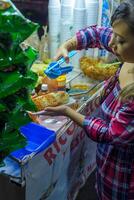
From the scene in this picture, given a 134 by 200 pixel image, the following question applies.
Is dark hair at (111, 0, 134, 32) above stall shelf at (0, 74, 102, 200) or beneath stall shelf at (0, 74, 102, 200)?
above

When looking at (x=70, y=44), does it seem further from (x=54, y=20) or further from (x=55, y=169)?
(x=55, y=169)

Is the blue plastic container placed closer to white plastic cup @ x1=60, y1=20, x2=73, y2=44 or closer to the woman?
the woman

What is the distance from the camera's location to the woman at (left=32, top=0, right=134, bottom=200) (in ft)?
3.42

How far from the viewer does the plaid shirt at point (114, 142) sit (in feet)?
3.51

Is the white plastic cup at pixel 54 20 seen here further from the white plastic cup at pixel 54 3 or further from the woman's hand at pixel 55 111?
the woman's hand at pixel 55 111

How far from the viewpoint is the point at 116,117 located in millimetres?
1082

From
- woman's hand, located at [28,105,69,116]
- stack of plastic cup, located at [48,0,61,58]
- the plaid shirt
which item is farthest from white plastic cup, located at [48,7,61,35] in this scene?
woman's hand, located at [28,105,69,116]

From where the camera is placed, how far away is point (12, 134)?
77 centimetres

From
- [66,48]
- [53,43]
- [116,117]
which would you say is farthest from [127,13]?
[53,43]

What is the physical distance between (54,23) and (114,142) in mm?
987

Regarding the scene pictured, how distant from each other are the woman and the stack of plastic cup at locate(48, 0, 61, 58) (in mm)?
413

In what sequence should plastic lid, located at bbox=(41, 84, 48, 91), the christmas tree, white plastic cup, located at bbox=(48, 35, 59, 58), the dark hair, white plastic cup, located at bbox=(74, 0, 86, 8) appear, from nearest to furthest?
the christmas tree, the dark hair, plastic lid, located at bbox=(41, 84, 48, 91), white plastic cup, located at bbox=(74, 0, 86, 8), white plastic cup, located at bbox=(48, 35, 59, 58)

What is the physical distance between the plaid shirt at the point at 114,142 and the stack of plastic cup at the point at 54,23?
696 mm

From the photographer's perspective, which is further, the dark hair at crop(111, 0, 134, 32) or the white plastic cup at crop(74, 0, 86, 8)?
the white plastic cup at crop(74, 0, 86, 8)
